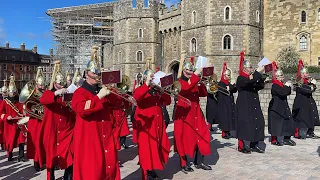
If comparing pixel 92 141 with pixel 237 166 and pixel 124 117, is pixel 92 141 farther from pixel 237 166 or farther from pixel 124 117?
pixel 237 166

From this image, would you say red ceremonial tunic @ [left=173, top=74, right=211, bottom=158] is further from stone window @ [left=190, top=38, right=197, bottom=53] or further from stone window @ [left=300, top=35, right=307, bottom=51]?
stone window @ [left=300, top=35, right=307, bottom=51]

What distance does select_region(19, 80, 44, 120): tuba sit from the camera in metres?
6.25

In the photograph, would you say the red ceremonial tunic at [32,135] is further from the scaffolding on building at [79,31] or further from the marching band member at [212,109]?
the scaffolding on building at [79,31]

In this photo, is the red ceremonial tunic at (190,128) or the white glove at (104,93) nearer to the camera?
the white glove at (104,93)

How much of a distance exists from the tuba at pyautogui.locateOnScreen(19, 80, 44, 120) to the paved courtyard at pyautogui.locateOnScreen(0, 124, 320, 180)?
1236mm

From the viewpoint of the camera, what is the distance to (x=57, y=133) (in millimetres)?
5961

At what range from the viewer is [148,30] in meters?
41.4

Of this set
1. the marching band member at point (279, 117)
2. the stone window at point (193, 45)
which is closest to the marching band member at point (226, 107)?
the marching band member at point (279, 117)

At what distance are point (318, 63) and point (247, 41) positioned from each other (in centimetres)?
673

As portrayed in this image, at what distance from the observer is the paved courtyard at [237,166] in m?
6.27

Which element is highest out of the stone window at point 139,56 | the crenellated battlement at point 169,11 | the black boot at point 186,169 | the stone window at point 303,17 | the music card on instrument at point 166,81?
the crenellated battlement at point 169,11

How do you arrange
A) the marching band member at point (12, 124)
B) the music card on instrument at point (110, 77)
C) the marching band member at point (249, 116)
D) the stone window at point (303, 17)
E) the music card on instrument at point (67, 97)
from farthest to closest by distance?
1. the stone window at point (303, 17)
2. the marching band member at point (12, 124)
3. the marching band member at point (249, 116)
4. the music card on instrument at point (67, 97)
5. the music card on instrument at point (110, 77)

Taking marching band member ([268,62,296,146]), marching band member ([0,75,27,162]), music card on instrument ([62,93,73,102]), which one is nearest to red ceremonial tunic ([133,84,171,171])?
music card on instrument ([62,93,73,102])

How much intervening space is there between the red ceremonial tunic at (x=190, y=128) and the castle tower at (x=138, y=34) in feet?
113
